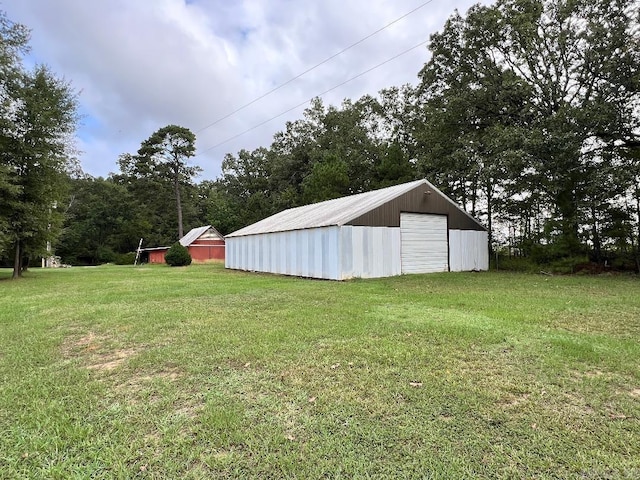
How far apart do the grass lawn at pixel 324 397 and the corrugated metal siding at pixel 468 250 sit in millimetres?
10421

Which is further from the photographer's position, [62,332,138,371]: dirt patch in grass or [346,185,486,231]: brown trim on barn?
[346,185,486,231]: brown trim on barn

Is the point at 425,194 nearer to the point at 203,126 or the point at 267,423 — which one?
the point at 267,423

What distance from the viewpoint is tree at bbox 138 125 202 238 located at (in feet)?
136

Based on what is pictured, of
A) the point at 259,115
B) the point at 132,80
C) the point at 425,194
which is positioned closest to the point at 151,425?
the point at 425,194

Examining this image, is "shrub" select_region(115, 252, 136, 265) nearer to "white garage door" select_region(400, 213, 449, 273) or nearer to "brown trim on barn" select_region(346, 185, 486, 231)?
"brown trim on barn" select_region(346, 185, 486, 231)

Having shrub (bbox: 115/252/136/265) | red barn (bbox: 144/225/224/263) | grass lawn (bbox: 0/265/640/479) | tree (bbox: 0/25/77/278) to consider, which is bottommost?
grass lawn (bbox: 0/265/640/479)

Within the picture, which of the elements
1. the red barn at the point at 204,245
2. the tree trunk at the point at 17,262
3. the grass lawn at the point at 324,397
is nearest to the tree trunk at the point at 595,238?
the grass lawn at the point at 324,397

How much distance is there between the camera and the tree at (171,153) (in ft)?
136

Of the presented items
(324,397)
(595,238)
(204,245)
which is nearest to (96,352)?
(324,397)

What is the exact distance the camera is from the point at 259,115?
2194 centimetres

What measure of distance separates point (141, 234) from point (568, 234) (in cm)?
4017

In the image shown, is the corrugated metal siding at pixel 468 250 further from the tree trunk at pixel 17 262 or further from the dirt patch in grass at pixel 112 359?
the tree trunk at pixel 17 262

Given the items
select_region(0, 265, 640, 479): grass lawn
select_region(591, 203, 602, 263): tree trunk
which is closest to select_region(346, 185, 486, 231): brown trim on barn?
select_region(591, 203, 602, 263): tree trunk

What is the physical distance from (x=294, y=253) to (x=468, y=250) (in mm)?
8188
